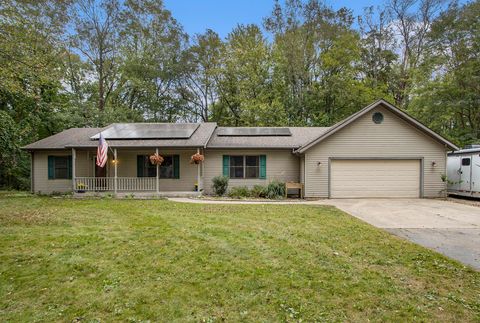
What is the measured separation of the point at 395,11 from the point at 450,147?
17072 mm

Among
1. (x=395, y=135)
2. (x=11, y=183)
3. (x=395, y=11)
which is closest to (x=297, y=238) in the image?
(x=395, y=135)

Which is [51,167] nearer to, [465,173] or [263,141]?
[263,141]

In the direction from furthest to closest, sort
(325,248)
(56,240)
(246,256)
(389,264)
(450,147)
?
(450,147)
(56,240)
(325,248)
(246,256)
(389,264)

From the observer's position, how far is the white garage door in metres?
13.3

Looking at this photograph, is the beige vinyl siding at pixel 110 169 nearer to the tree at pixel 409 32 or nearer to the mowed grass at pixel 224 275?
the mowed grass at pixel 224 275

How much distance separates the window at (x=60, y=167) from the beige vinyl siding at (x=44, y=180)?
0.18 meters

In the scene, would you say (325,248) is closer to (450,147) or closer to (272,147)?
(272,147)

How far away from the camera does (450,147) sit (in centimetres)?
1309

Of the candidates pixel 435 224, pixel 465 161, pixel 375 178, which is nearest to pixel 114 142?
pixel 375 178

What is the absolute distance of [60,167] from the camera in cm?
1491

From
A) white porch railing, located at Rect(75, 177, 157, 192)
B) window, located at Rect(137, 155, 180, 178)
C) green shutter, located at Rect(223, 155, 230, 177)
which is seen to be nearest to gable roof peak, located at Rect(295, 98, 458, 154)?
green shutter, located at Rect(223, 155, 230, 177)

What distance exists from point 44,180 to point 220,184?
376 inches

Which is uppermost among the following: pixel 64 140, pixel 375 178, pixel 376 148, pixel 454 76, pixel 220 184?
pixel 454 76

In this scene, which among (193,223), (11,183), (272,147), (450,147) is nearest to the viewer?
(193,223)
